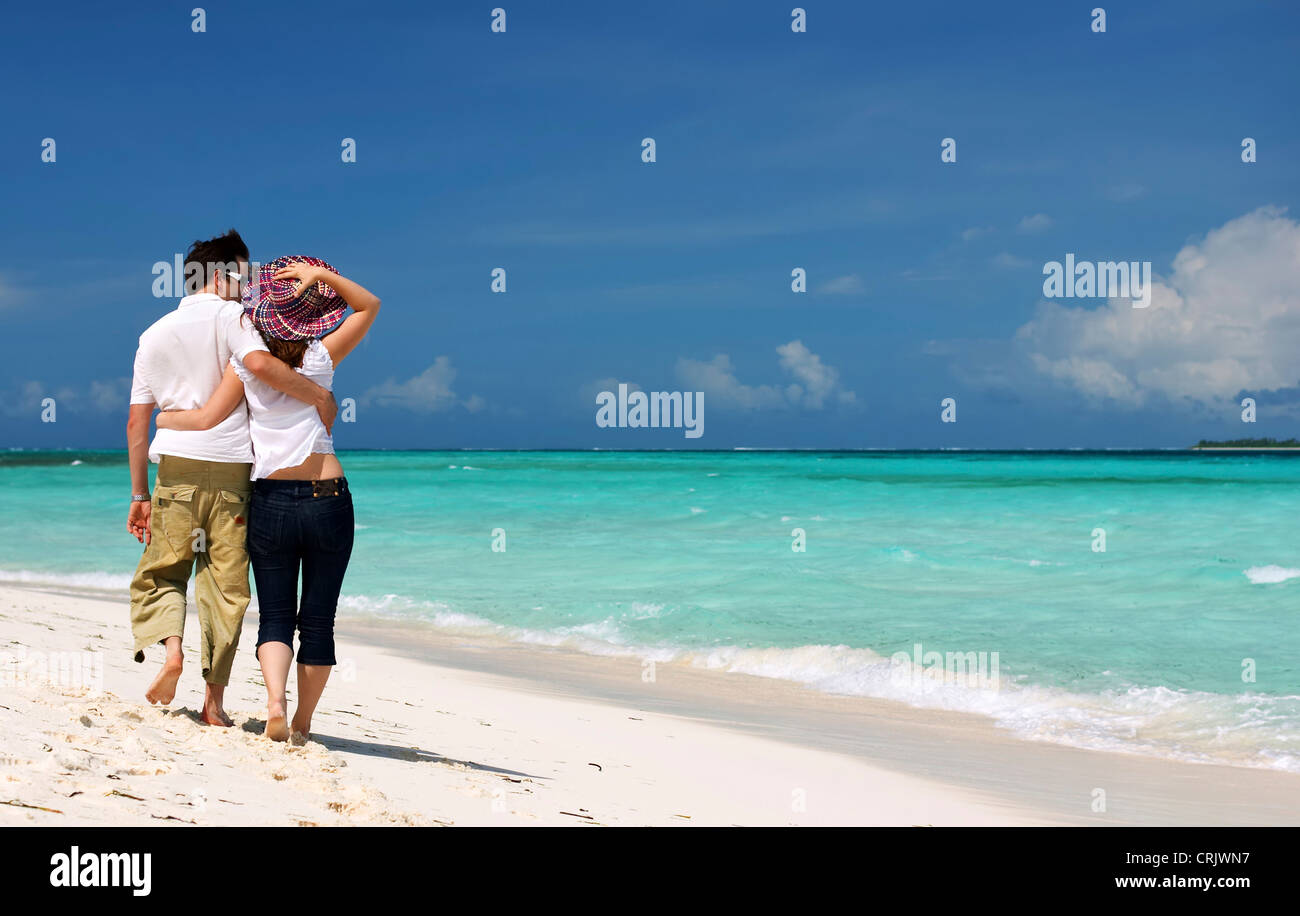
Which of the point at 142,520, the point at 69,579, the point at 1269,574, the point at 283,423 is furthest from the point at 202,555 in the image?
the point at 1269,574

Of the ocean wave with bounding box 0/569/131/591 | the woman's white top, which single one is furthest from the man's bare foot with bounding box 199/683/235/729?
the ocean wave with bounding box 0/569/131/591

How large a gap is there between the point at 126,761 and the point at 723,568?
12.1 metres

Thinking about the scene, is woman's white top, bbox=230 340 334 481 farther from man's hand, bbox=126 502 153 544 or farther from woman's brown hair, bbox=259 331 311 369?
man's hand, bbox=126 502 153 544

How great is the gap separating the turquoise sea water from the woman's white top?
17.8ft

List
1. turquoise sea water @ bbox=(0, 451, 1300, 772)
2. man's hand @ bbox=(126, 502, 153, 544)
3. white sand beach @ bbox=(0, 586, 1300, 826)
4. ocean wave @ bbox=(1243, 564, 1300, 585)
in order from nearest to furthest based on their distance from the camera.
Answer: white sand beach @ bbox=(0, 586, 1300, 826) → man's hand @ bbox=(126, 502, 153, 544) → turquoise sea water @ bbox=(0, 451, 1300, 772) → ocean wave @ bbox=(1243, 564, 1300, 585)

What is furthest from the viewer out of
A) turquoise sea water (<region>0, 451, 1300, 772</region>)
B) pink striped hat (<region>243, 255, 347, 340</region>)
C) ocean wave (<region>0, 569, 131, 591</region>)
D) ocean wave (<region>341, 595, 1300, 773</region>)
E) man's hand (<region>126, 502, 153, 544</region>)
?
ocean wave (<region>0, 569, 131, 591</region>)

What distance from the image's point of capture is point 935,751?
6.11m

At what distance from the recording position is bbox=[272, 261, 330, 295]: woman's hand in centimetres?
355

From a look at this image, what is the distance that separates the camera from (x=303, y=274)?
358 cm

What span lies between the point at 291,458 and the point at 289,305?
1.83ft

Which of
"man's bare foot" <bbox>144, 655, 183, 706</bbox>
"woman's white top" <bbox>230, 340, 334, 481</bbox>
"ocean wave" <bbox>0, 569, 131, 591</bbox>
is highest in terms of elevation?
"woman's white top" <bbox>230, 340, 334, 481</bbox>
